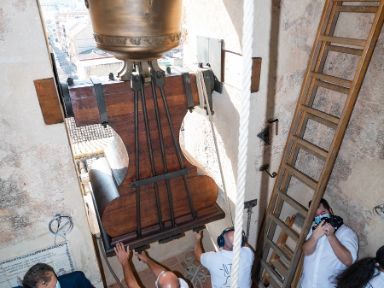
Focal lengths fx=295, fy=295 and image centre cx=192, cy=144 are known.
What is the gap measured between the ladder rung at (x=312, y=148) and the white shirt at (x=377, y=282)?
82 centimetres

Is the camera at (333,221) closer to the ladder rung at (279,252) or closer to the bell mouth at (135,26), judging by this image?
the ladder rung at (279,252)

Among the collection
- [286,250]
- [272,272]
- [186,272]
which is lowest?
[186,272]

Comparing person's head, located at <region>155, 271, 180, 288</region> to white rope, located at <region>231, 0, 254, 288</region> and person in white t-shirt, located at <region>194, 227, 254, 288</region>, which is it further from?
white rope, located at <region>231, 0, 254, 288</region>

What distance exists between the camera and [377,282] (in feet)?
6.11

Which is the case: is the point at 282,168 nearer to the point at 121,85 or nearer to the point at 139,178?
the point at 139,178

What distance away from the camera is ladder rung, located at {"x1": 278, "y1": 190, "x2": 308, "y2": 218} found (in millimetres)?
2221

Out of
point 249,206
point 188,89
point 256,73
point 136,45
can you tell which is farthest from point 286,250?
point 136,45

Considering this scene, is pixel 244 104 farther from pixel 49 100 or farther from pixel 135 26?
pixel 49 100

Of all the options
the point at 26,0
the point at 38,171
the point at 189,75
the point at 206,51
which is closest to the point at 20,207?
the point at 38,171

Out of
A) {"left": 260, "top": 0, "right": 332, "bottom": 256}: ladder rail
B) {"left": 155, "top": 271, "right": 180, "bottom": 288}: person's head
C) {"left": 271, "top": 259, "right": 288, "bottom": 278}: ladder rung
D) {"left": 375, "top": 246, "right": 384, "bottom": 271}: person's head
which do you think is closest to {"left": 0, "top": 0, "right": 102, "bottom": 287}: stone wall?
{"left": 155, "top": 271, "right": 180, "bottom": 288}: person's head

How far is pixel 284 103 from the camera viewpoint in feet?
7.20

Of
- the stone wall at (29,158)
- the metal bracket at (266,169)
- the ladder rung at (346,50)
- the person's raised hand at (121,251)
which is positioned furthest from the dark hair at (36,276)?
the ladder rung at (346,50)

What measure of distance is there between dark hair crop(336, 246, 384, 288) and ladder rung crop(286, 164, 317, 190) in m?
0.56

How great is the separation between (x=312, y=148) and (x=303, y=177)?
0.78ft
